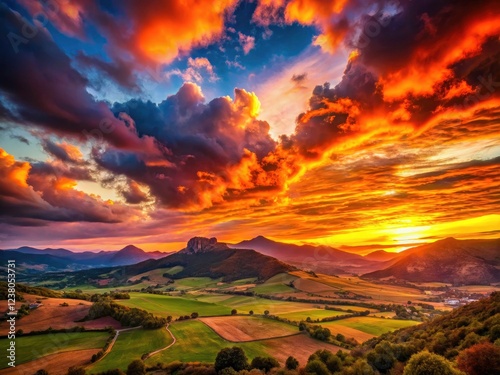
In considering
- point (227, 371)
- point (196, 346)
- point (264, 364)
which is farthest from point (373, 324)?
point (227, 371)

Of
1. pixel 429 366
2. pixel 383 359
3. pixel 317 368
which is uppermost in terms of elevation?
pixel 429 366

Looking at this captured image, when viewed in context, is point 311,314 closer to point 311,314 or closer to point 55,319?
point 311,314

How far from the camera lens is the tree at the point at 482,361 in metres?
31.0

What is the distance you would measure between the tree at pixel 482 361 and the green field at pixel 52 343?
8075cm

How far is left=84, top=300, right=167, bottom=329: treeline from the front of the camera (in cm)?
9225

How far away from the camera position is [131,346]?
7269cm

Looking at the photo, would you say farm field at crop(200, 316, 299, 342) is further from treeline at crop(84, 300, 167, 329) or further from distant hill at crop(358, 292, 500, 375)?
distant hill at crop(358, 292, 500, 375)

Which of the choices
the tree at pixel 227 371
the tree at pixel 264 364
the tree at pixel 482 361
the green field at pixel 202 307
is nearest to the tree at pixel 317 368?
the tree at pixel 264 364

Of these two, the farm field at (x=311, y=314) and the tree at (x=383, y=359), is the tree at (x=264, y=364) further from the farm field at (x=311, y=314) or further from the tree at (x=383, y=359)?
the farm field at (x=311, y=314)

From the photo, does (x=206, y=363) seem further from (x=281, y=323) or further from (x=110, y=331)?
(x=281, y=323)

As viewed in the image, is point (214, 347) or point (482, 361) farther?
point (214, 347)

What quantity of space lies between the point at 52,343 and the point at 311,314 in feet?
337

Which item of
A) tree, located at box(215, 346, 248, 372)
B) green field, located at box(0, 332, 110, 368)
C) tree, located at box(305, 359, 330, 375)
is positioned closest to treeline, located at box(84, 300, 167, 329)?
green field, located at box(0, 332, 110, 368)

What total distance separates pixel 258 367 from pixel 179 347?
92.3ft
